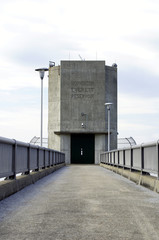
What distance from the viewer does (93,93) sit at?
56625mm

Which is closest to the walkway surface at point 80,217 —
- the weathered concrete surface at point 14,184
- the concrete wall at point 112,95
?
the weathered concrete surface at point 14,184

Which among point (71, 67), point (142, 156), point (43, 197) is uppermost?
point (71, 67)

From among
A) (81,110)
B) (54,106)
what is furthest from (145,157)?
(54,106)

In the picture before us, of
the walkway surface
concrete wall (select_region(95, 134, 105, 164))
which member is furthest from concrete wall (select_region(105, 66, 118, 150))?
the walkway surface

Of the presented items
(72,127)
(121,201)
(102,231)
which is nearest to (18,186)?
(121,201)

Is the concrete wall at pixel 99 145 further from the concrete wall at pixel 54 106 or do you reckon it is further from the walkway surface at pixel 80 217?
the walkway surface at pixel 80 217

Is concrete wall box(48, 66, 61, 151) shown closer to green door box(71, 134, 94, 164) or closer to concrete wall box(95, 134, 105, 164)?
green door box(71, 134, 94, 164)

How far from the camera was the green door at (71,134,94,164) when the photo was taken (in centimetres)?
5759

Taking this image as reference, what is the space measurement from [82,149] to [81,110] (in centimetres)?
547

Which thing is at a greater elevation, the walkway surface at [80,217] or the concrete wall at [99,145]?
the concrete wall at [99,145]

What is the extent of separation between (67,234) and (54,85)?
53125mm

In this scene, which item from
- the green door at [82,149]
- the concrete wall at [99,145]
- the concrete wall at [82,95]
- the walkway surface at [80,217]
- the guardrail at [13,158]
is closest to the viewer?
the walkway surface at [80,217]

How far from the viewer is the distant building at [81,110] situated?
56.1 meters

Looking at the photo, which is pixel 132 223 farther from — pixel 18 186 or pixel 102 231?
pixel 18 186
